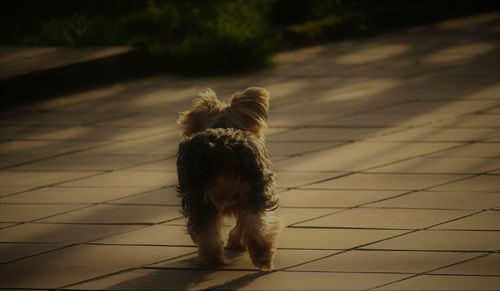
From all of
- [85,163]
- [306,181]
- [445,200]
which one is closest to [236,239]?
[445,200]

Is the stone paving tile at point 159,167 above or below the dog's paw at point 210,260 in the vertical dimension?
above

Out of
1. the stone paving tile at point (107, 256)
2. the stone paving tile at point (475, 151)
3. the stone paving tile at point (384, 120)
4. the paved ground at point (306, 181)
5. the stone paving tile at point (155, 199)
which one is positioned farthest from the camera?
the stone paving tile at point (384, 120)

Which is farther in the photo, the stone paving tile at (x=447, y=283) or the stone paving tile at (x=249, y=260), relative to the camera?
the stone paving tile at (x=249, y=260)

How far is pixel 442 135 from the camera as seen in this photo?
9.58 meters

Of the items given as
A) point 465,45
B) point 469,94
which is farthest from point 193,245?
point 465,45

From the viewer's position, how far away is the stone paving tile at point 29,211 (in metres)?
7.75

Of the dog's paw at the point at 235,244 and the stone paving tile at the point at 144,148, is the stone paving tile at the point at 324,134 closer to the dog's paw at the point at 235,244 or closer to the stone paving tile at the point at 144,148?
the stone paving tile at the point at 144,148

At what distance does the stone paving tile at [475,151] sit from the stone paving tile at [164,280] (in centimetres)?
291

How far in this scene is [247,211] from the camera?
632 centimetres

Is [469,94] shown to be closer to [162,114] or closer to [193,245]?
[162,114]

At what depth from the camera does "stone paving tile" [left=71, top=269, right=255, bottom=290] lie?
6195 millimetres

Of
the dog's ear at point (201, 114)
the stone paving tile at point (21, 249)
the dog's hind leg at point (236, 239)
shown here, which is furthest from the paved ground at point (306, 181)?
the dog's ear at point (201, 114)

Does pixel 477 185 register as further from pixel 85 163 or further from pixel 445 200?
pixel 85 163

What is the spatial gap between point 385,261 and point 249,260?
2.42 ft
